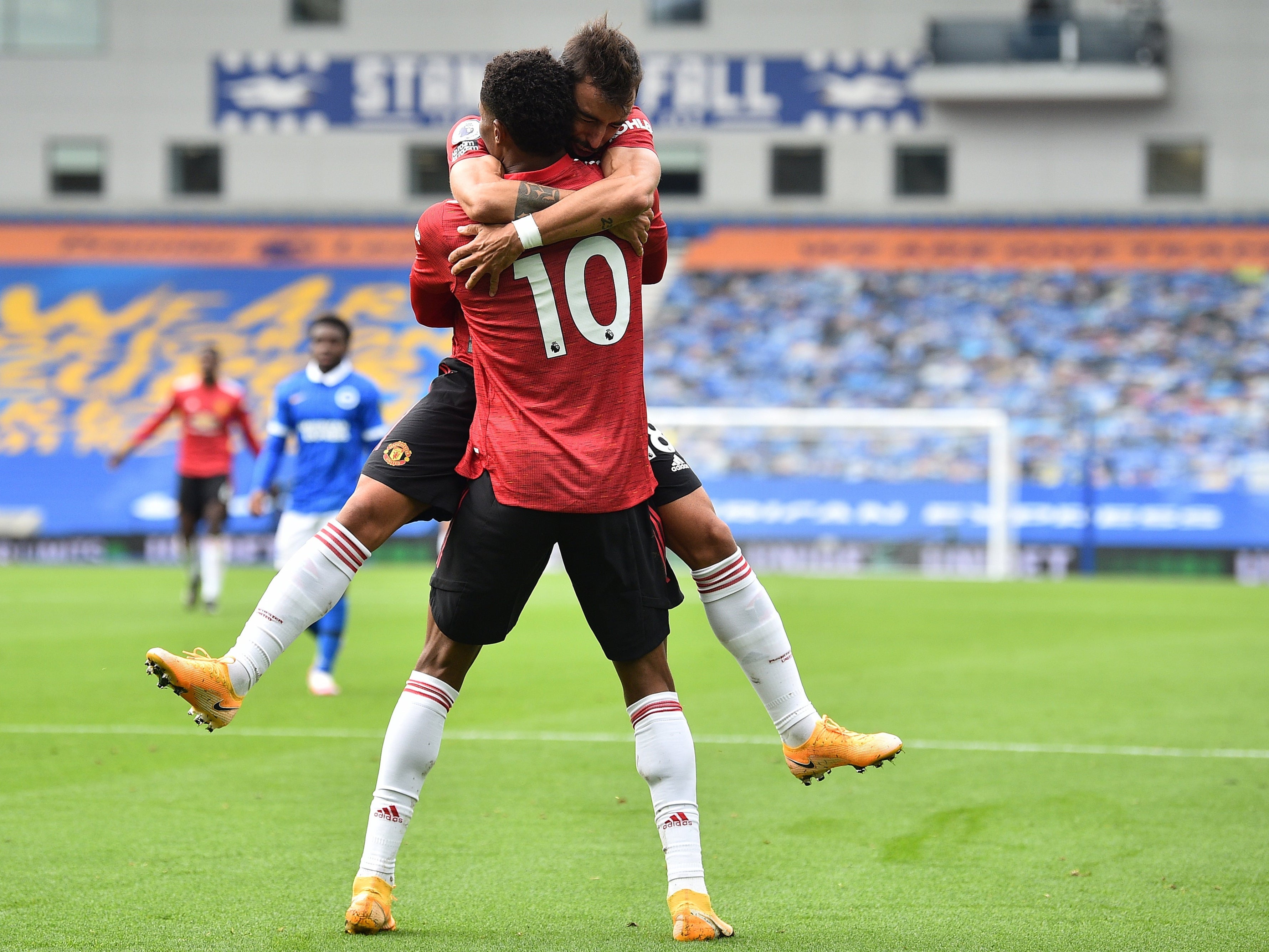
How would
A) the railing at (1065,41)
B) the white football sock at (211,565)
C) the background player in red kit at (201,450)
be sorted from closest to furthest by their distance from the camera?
the white football sock at (211,565) < the background player in red kit at (201,450) < the railing at (1065,41)

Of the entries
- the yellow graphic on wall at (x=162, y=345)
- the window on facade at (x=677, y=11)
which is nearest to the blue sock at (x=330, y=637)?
the yellow graphic on wall at (x=162, y=345)

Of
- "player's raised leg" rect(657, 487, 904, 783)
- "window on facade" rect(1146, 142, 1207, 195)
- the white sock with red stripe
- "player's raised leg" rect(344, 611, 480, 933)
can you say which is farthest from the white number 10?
"window on facade" rect(1146, 142, 1207, 195)

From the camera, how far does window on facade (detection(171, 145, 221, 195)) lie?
27.9 m

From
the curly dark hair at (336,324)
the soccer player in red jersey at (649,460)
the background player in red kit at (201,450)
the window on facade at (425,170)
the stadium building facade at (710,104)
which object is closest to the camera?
the soccer player in red jersey at (649,460)

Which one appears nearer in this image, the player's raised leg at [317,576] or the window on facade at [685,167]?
the player's raised leg at [317,576]

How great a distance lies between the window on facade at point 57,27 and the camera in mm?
27766

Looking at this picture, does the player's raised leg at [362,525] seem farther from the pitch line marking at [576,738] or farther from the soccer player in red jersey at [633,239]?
the pitch line marking at [576,738]

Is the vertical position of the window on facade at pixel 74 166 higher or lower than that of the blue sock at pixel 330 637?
higher

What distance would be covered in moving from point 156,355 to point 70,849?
22.1 meters

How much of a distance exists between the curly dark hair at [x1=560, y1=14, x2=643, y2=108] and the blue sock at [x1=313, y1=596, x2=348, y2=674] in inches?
204

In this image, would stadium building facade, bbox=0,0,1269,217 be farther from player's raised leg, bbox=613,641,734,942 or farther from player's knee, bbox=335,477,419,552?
player's knee, bbox=335,477,419,552

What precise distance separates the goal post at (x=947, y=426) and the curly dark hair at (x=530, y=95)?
1558 cm

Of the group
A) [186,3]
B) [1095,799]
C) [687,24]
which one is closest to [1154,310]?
[687,24]

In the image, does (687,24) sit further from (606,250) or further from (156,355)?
(606,250)
